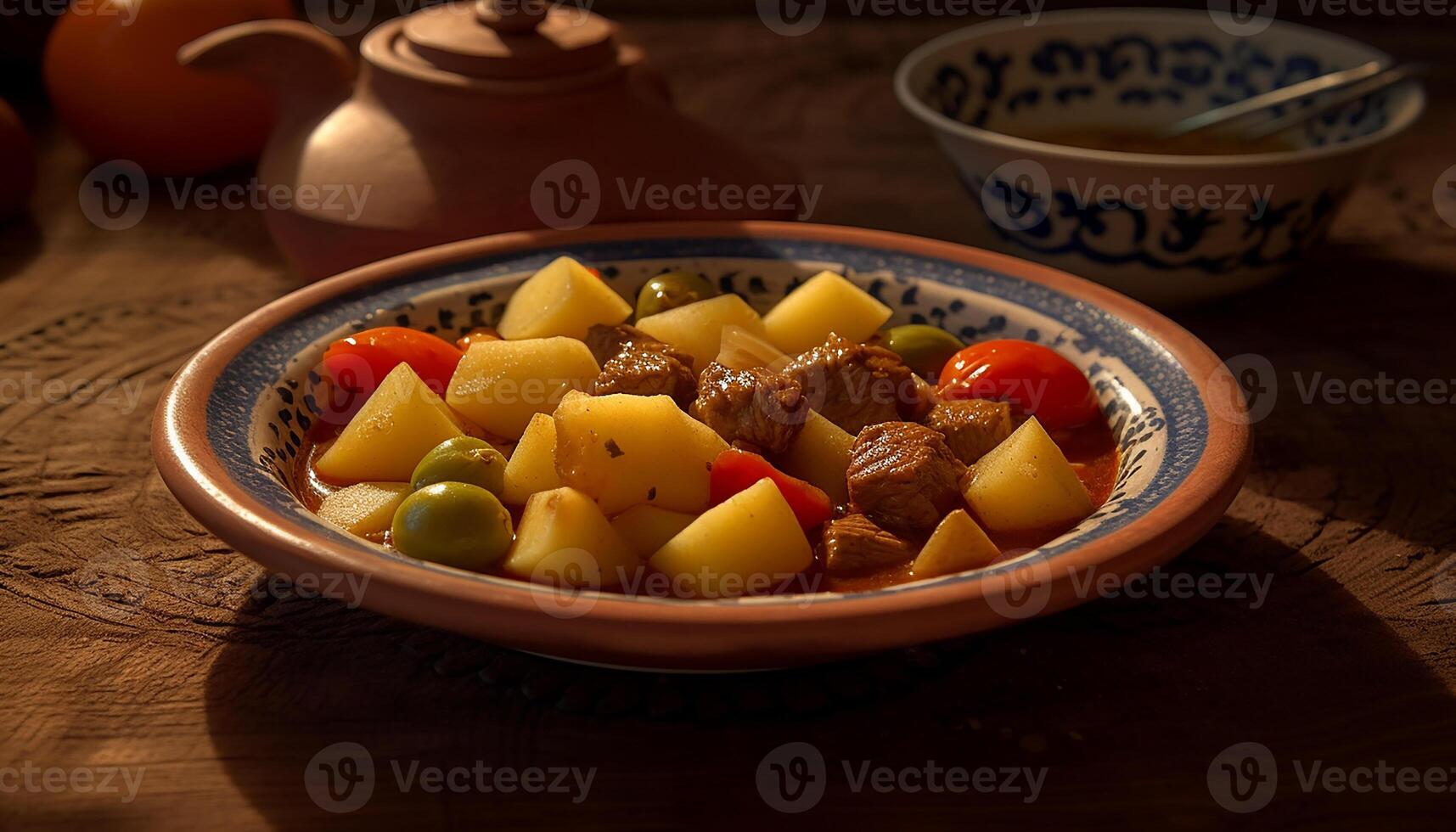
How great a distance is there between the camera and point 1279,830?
1.55m

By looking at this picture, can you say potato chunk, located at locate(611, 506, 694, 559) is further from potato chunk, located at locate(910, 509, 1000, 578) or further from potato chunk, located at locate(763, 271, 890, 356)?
potato chunk, located at locate(763, 271, 890, 356)

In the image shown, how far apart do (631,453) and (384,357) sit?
59cm

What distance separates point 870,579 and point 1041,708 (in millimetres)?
289

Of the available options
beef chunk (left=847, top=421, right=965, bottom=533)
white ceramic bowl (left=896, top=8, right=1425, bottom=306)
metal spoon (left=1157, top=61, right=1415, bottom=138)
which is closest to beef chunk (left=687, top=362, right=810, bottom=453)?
beef chunk (left=847, top=421, right=965, bottom=533)

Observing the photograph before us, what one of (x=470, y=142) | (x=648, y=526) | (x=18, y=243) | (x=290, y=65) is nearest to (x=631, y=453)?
(x=648, y=526)

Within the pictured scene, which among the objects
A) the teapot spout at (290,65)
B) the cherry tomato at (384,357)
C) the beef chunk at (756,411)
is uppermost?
the teapot spout at (290,65)

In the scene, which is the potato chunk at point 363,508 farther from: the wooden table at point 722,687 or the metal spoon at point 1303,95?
the metal spoon at point 1303,95

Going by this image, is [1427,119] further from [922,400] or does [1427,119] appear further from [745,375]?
[745,375]

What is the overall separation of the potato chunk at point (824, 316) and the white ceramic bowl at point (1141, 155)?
69 centimetres

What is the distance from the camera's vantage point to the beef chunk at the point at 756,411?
6.42ft

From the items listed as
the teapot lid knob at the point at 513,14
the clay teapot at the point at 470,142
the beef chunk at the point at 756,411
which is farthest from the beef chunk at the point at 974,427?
the teapot lid knob at the point at 513,14

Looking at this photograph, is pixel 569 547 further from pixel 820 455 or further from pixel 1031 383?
pixel 1031 383

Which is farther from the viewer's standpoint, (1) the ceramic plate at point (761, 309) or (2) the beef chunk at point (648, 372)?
(2) the beef chunk at point (648, 372)

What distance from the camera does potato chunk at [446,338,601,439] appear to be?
2.08 meters
